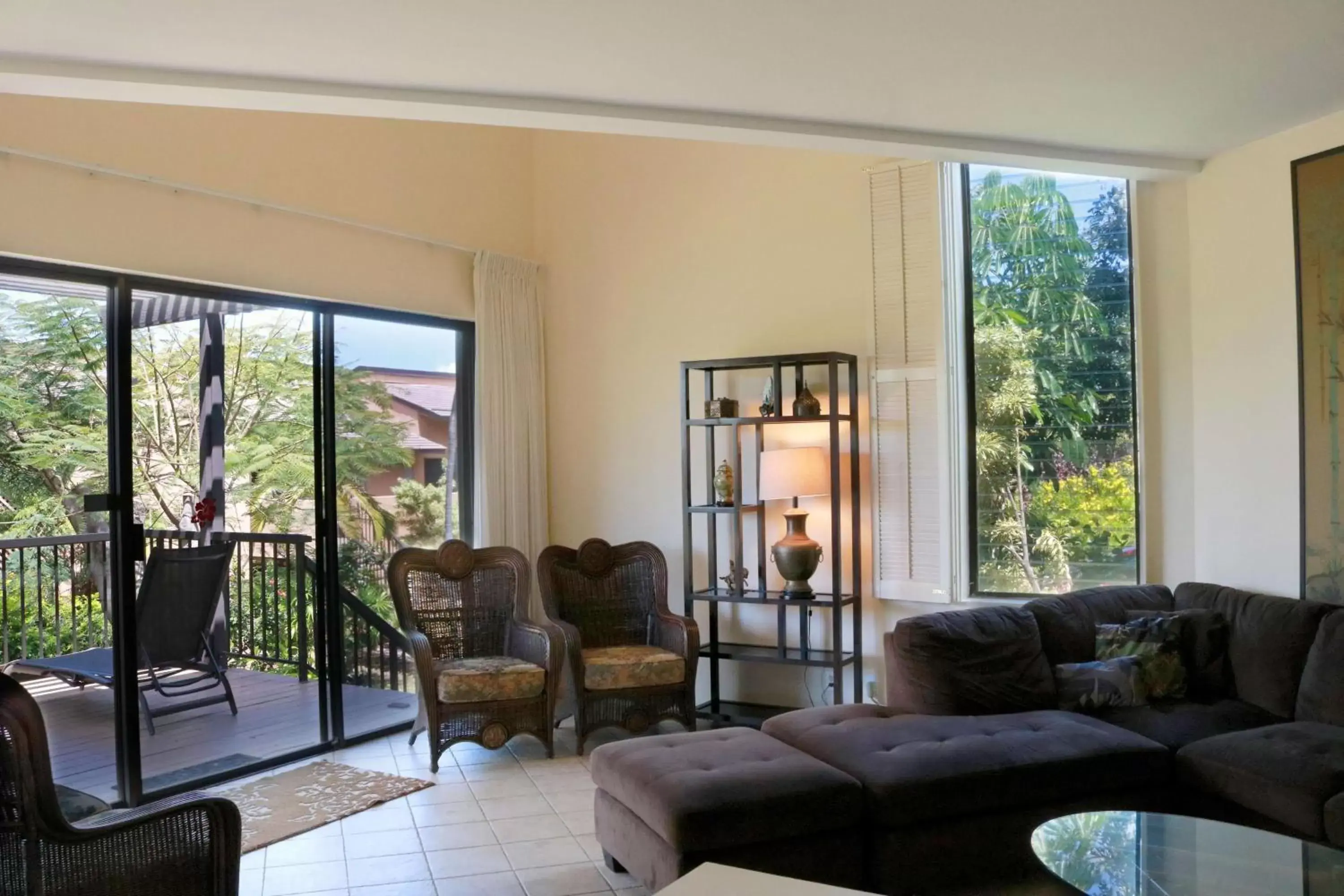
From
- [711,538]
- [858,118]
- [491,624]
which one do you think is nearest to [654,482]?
[711,538]

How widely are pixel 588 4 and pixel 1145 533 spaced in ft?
10.9

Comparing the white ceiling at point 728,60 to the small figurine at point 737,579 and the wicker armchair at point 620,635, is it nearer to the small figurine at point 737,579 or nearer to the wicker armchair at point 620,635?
the small figurine at point 737,579

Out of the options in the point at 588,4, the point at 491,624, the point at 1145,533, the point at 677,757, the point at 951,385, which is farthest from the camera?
the point at 491,624

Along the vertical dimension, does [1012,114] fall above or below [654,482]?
above

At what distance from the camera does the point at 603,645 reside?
523 centimetres

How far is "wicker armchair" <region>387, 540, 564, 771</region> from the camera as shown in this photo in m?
4.59

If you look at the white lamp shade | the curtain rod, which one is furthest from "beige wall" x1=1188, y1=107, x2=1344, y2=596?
the curtain rod

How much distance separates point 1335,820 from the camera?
2.80 metres

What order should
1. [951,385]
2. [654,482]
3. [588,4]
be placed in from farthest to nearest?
1. [654,482]
2. [951,385]
3. [588,4]

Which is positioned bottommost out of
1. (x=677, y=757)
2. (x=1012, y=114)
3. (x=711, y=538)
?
(x=677, y=757)

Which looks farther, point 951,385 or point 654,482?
point 654,482

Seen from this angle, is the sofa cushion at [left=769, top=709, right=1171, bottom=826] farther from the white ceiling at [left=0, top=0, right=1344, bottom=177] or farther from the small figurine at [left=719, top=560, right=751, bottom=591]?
the white ceiling at [left=0, top=0, right=1344, bottom=177]

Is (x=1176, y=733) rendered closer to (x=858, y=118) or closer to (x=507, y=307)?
(x=858, y=118)

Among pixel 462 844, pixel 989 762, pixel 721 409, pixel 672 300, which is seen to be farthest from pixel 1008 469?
pixel 462 844
